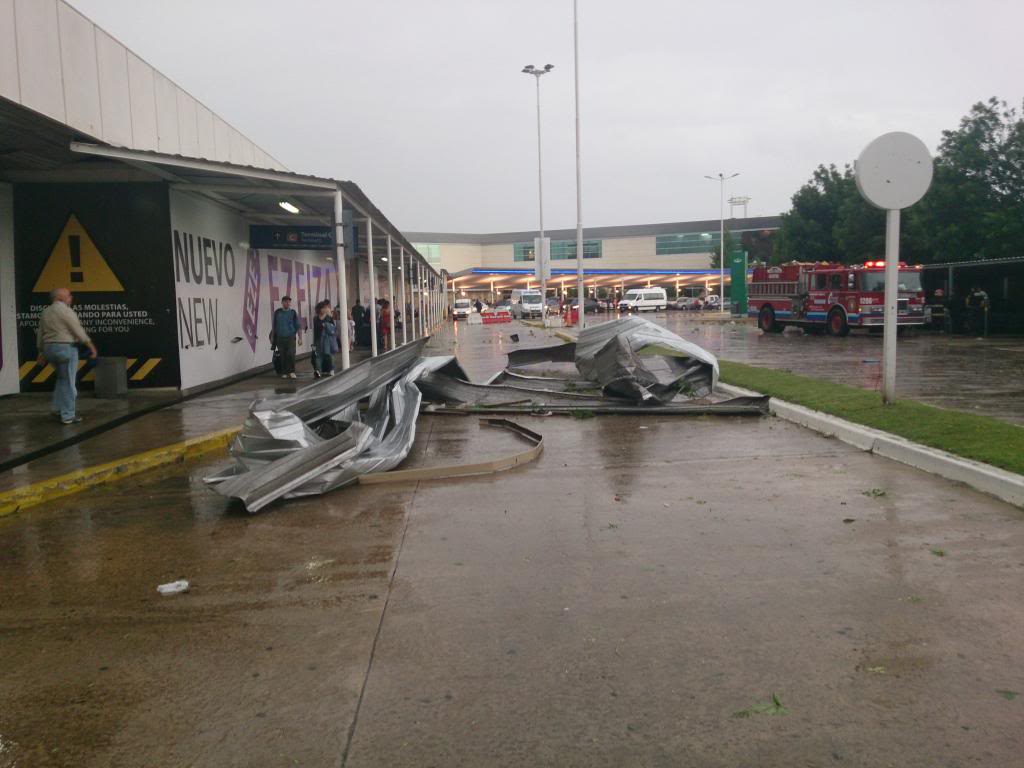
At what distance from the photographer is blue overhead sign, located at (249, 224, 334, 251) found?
1684 centimetres

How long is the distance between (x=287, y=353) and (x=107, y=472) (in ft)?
30.1

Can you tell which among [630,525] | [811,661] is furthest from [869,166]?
[811,661]

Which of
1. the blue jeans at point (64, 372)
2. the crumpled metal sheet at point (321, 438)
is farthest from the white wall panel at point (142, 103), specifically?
the crumpled metal sheet at point (321, 438)

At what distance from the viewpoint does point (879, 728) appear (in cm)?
329

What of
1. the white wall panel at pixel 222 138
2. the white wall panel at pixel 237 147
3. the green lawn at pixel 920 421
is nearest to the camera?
the green lawn at pixel 920 421

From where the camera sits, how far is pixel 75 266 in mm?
13789

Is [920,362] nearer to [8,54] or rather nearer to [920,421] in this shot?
[920,421]

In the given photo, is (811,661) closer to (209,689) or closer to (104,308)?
(209,689)

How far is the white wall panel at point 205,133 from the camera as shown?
17.1m

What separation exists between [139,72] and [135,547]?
1054 cm

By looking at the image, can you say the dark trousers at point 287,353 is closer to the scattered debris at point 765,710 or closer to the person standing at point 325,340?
the person standing at point 325,340

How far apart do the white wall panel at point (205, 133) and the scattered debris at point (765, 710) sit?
16.2 metres

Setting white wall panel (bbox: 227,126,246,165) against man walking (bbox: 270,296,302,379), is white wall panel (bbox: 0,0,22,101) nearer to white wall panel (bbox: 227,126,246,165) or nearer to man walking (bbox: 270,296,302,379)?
man walking (bbox: 270,296,302,379)

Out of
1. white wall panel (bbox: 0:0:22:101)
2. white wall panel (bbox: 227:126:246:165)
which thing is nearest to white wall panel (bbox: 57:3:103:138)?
white wall panel (bbox: 0:0:22:101)
